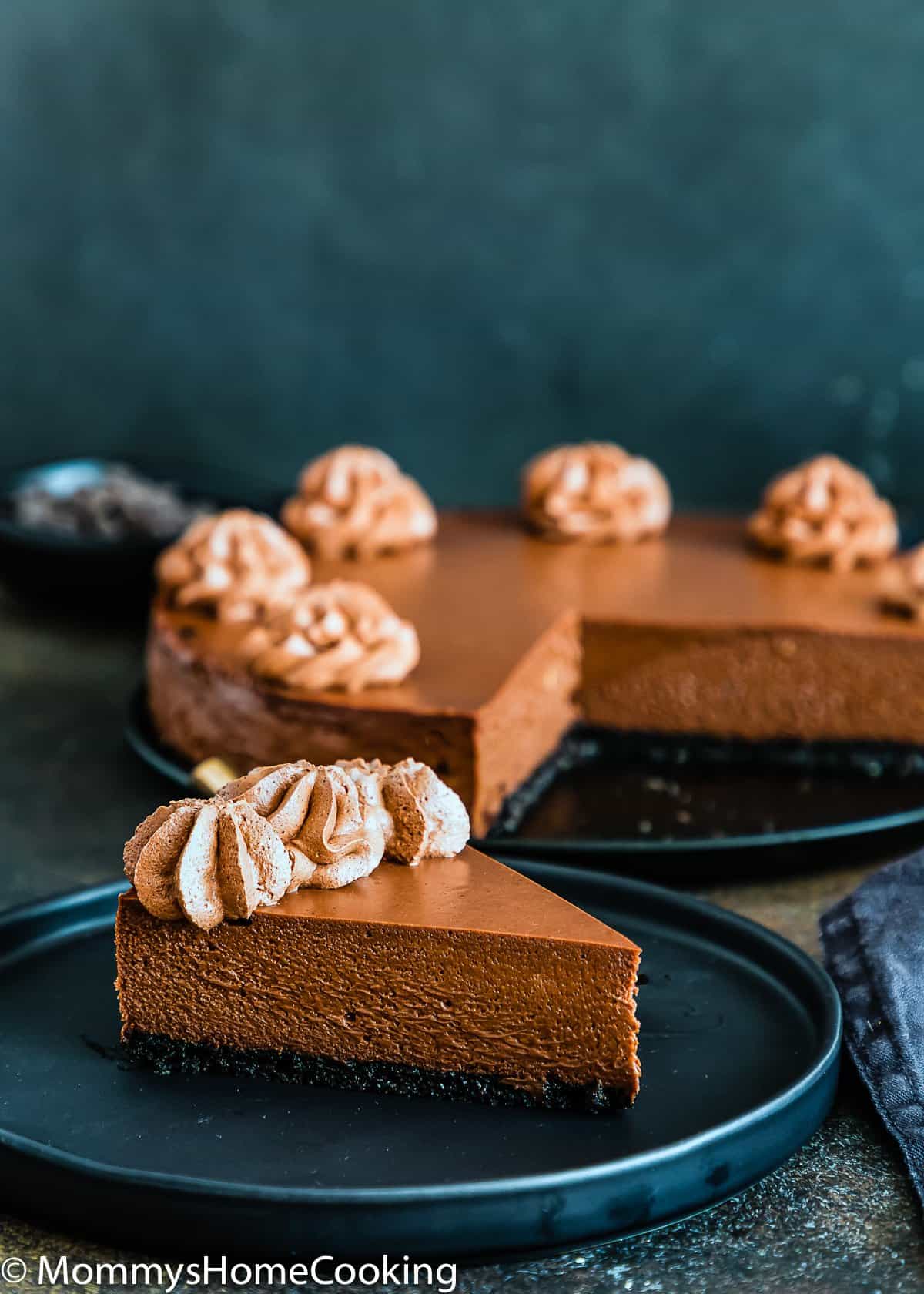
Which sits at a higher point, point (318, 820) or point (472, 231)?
point (472, 231)

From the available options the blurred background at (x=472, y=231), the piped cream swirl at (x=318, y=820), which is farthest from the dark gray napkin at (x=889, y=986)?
the blurred background at (x=472, y=231)

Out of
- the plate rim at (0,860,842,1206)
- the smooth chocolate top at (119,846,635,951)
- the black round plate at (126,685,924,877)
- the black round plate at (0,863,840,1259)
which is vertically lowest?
the black round plate at (126,685,924,877)

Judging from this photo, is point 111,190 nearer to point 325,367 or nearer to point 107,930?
point 325,367

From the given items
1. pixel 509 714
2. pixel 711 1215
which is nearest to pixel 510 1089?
pixel 711 1215

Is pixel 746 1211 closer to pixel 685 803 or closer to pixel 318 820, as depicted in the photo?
pixel 318 820

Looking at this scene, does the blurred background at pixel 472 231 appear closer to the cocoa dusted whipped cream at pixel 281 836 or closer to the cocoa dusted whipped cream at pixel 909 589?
the cocoa dusted whipped cream at pixel 909 589

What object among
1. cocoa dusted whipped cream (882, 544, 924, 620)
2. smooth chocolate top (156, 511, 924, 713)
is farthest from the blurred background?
cocoa dusted whipped cream (882, 544, 924, 620)

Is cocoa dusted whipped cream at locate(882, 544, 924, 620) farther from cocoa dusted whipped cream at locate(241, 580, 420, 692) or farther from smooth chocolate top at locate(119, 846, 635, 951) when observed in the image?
smooth chocolate top at locate(119, 846, 635, 951)

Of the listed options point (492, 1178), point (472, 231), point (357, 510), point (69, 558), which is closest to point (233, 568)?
point (357, 510)
